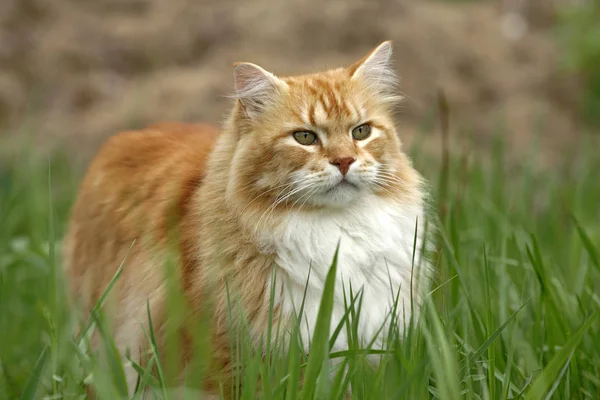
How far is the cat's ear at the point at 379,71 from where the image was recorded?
2.76 meters

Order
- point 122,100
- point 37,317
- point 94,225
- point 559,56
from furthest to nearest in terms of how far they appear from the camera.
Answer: point 559,56
point 122,100
point 37,317
point 94,225

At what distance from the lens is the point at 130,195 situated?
3.09m

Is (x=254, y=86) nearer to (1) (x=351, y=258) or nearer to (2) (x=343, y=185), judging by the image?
(2) (x=343, y=185)

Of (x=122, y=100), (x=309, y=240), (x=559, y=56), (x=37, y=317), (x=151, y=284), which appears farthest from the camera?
(x=559, y=56)

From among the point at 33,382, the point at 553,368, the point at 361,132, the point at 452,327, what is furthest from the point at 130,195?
the point at 553,368

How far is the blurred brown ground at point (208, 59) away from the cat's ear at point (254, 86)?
120 inches

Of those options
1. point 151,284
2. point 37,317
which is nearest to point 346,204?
point 151,284

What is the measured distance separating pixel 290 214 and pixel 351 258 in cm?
22

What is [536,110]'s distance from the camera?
6.16 m

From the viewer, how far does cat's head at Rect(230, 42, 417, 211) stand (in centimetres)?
250

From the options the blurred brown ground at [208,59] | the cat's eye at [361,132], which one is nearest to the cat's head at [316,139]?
the cat's eye at [361,132]

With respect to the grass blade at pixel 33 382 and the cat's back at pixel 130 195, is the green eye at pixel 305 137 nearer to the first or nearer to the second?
the cat's back at pixel 130 195

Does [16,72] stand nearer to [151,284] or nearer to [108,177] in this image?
[108,177]

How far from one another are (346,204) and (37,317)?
169cm
